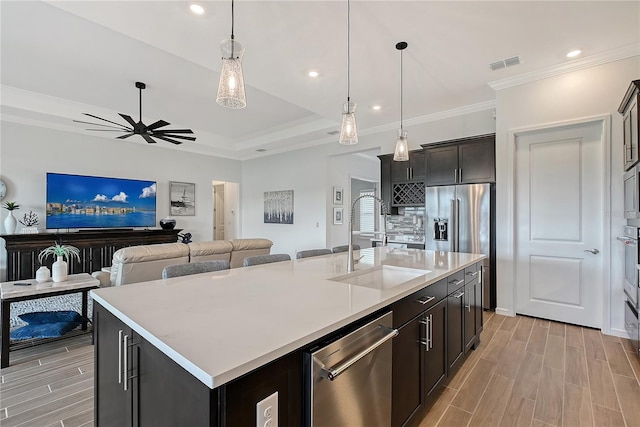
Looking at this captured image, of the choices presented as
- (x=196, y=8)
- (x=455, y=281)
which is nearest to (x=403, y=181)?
(x=455, y=281)

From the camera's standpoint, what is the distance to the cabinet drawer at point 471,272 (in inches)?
93.3

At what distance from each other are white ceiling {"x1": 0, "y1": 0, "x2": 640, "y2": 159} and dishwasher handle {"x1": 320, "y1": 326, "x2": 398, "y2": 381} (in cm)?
241

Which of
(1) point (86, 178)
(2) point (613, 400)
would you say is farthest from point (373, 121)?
(1) point (86, 178)

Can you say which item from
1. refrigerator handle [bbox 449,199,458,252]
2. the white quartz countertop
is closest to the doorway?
refrigerator handle [bbox 449,199,458,252]

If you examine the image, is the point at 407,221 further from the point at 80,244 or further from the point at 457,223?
the point at 80,244

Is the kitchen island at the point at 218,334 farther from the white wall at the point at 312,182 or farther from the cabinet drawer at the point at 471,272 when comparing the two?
the white wall at the point at 312,182

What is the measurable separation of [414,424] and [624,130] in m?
3.37

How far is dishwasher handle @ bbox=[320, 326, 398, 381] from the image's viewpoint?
3.31 ft

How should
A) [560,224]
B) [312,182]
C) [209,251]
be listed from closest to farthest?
[560,224] → [209,251] → [312,182]

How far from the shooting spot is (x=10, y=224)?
15.5 ft

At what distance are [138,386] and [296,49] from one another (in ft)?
9.60

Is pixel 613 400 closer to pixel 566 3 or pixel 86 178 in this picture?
pixel 566 3

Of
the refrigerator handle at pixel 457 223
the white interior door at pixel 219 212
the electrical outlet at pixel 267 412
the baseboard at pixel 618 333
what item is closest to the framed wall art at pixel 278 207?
the white interior door at pixel 219 212

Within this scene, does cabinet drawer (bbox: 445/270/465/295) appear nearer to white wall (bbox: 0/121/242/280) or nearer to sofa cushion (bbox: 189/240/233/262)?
sofa cushion (bbox: 189/240/233/262)
